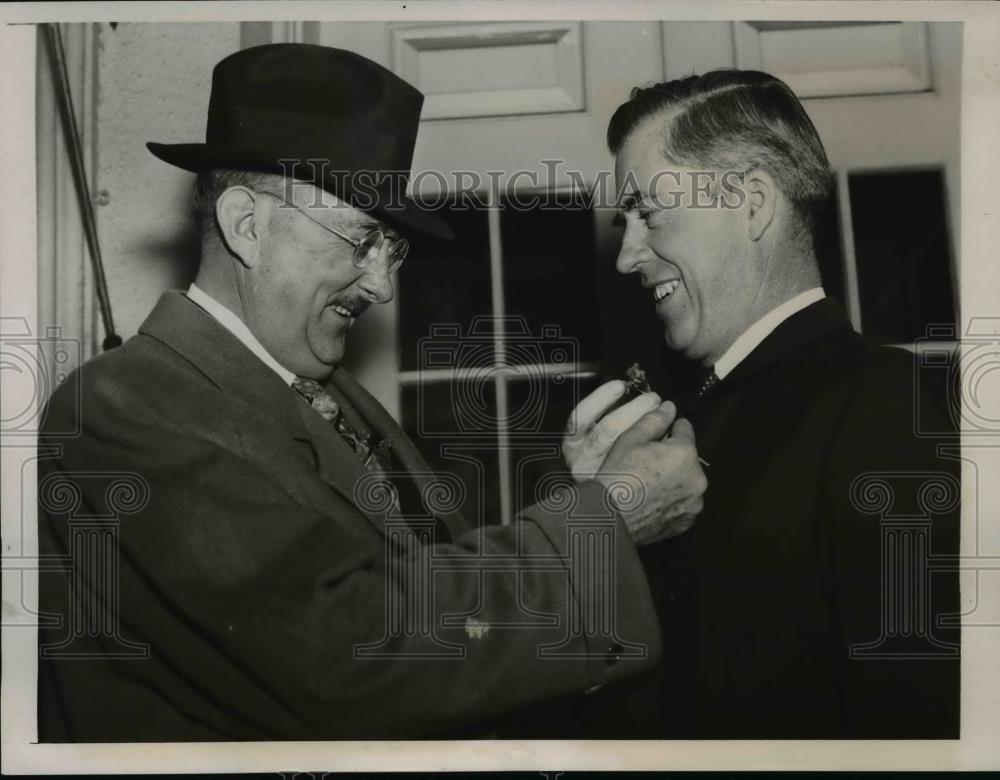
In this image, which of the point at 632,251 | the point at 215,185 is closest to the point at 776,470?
the point at 632,251

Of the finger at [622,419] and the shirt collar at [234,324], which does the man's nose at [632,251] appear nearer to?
the finger at [622,419]

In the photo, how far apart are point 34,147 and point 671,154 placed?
1.33m

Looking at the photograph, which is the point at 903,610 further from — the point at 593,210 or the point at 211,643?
the point at 211,643

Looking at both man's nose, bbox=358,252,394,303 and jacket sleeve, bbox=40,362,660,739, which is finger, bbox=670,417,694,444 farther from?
man's nose, bbox=358,252,394,303

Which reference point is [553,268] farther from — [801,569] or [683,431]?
[801,569]

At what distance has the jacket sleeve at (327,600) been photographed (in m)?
1.97

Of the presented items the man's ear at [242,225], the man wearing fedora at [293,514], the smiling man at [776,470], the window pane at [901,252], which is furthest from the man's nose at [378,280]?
the window pane at [901,252]

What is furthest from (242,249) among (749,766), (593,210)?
(749,766)

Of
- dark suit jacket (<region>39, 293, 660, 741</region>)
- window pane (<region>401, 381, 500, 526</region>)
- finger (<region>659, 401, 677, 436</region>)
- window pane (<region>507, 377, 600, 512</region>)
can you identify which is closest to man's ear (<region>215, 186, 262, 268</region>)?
dark suit jacket (<region>39, 293, 660, 741</region>)

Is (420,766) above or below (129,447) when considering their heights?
below

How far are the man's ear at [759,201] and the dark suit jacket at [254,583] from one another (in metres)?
0.62

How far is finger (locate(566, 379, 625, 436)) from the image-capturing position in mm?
2205

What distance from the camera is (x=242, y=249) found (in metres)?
2.12

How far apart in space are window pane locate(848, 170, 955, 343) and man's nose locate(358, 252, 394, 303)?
38.1 inches
